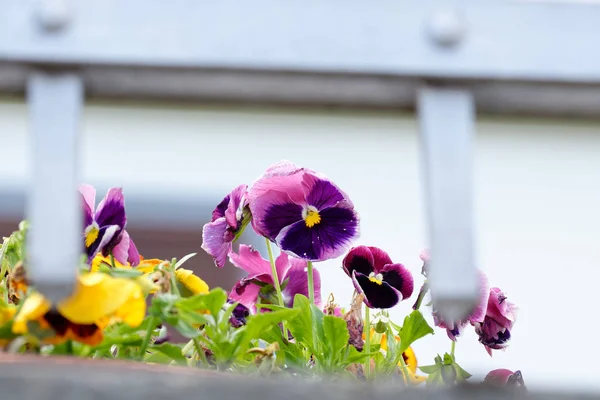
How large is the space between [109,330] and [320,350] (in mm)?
160

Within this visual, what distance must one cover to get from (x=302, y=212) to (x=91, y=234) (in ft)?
0.56

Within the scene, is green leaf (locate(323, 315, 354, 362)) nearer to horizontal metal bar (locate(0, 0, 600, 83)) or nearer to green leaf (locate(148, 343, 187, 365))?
green leaf (locate(148, 343, 187, 365))

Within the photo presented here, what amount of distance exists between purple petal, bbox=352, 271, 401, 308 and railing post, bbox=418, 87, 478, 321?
0.34 m

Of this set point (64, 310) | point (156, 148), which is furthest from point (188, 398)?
point (156, 148)

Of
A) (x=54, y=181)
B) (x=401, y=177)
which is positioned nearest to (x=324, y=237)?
(x=54, y=181)

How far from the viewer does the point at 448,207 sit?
400mm

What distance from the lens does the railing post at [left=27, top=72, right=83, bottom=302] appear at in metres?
0.38

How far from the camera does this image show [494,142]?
4621mm

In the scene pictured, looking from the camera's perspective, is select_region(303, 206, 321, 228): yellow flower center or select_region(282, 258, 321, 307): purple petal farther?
select_region(282, 258, 321, 307): purple petal

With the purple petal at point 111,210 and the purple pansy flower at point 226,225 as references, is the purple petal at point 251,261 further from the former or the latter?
the purple petal at point 111,210

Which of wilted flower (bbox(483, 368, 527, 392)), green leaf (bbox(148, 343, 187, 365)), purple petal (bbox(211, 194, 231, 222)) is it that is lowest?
green leaf (bbox(148, 343, 187, 365))

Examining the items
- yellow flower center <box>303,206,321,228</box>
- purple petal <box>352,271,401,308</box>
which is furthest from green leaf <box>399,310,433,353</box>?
yellow flower center <box>303,206,321,228</box>

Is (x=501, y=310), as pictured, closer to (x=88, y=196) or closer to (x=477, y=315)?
(x=477, y=315)

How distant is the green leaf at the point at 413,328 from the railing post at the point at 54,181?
0.40 metres
